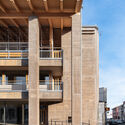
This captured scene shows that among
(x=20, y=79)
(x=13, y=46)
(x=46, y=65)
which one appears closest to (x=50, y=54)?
(x=46, y=65)

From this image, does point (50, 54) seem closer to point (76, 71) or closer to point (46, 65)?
point (46, 65)

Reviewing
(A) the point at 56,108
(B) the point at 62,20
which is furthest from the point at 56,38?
(A) the point at 56,108

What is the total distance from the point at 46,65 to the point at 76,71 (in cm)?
292

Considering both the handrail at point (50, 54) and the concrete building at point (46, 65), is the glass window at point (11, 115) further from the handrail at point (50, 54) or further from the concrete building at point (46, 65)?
the handrail at point (50, 54)

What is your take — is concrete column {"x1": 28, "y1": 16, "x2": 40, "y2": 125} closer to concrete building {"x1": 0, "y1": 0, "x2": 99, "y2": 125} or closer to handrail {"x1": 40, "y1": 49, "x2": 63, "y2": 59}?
concrete building {"x1": 0, "y1": 0, "x2": 99, "y2": 125}

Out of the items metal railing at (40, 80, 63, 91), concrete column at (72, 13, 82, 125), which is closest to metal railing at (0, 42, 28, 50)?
metal railing at (40, 80, 63, 91)

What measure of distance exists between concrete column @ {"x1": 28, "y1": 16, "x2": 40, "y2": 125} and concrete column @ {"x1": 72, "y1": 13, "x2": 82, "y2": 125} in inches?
132

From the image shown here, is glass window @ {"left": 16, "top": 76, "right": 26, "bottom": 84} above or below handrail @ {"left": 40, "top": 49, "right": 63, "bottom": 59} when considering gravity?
below

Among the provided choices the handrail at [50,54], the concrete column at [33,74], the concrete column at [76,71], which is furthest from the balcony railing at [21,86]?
the handrail at [50,54]

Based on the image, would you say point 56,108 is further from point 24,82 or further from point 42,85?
point 24,82

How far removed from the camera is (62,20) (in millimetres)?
23047

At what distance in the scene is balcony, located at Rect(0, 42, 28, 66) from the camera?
22.4 m

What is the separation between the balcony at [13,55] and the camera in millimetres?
22391

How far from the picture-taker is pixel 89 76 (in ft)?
88.1
